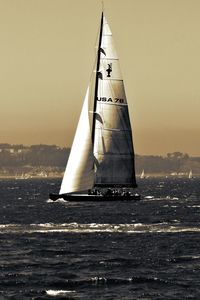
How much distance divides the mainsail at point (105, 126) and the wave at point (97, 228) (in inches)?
1306

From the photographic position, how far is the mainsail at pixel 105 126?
502ft

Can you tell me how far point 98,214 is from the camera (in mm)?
138000

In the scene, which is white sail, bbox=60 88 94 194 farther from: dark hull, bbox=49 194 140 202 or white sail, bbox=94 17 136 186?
white sail, bbox=94 17 136 186

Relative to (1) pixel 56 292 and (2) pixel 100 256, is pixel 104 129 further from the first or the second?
(1) pixel 56 292

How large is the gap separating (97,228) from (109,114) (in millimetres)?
43723

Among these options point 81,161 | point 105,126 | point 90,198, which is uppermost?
point 105,126

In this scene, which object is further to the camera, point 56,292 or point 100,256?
point 100,256

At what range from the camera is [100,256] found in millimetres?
84312

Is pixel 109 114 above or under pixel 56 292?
above

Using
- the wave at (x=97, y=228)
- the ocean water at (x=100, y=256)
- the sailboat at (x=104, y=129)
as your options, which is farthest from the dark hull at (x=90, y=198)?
the wave at (x=97, y=228)

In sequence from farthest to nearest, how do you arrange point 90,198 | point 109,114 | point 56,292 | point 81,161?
point 109,114
point 90,198
point 81,161
point 56,292

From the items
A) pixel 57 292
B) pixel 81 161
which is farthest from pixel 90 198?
pixel 57 292

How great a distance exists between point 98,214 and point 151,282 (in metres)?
68.4

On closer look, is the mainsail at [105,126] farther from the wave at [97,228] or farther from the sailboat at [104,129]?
the wave at [97,228]
